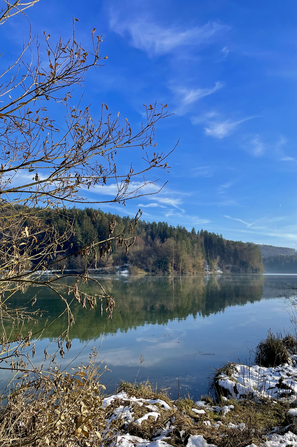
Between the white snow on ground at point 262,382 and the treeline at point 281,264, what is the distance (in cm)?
14971

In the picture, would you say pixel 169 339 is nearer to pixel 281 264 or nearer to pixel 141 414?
pixel 141 414

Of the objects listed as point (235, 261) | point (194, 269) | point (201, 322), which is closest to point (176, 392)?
point (201, 322)

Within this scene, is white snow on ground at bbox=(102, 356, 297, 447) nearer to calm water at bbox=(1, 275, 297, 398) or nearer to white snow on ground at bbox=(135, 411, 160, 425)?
white snow on ground at bbox=(135, 411, 160, 425)

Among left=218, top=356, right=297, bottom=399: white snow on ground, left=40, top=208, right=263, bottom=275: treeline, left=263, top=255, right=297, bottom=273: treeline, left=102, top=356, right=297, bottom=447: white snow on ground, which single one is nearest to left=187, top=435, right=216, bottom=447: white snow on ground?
left=102, top=356, right=297, bottom=447: white snow on ground

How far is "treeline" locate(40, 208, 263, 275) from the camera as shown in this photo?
57466 mm

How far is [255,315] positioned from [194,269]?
59.2m

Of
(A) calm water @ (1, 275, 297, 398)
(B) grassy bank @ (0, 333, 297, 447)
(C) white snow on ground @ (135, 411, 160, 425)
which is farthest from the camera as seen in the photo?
(A) calm water @ (1, 275, 297, 398)

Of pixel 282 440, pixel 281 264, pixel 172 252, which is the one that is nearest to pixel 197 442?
pixel 282 440

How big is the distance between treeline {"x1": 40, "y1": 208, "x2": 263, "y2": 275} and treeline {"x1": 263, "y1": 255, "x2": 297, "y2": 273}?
4865cm

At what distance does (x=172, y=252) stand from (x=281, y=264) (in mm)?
98388

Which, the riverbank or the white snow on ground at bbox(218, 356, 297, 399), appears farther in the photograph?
the white snow on ground at bbox(218, 356, 297, 399)

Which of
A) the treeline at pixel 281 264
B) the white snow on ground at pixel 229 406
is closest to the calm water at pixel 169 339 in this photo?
the white snow on ground at pixel 229 406

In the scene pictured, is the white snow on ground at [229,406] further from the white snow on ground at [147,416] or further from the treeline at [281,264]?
the treeline at [281,264]

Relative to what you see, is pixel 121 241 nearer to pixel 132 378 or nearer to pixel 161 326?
pixel 132 378
